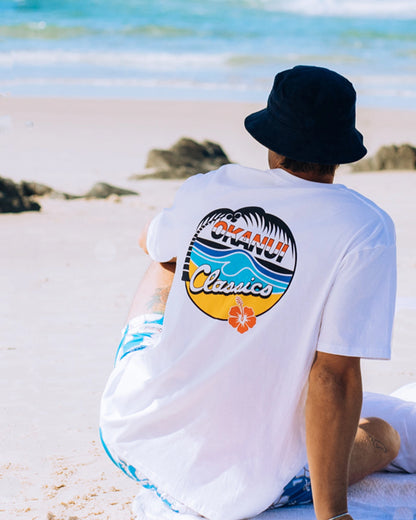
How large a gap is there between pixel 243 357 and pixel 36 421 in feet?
4.52

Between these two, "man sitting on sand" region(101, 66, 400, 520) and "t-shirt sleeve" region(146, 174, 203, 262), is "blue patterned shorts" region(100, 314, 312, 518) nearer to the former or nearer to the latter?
"man sitting on sand" region(101, 66, 400, 520)

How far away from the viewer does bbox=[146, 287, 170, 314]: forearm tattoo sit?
233 cm

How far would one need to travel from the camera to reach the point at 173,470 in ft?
6.42

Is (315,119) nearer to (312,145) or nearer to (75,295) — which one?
(312,145)

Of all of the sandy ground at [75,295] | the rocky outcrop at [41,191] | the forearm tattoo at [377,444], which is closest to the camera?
the forearm tattoo at [377,444]

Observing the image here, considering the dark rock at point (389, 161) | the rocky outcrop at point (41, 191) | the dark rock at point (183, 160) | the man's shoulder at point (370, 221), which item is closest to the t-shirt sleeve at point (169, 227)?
the man's shoulder at point (370, 221)

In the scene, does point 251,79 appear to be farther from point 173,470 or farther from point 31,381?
point 173,470

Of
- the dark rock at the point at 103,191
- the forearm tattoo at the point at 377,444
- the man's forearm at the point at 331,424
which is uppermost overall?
the man's forearm at the point at 331,424

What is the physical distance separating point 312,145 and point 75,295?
3.10 m

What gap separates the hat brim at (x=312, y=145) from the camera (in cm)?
180

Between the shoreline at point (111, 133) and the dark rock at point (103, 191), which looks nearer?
the dark rock at point (103, 191)

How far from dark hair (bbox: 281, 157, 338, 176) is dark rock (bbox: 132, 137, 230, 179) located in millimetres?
6951

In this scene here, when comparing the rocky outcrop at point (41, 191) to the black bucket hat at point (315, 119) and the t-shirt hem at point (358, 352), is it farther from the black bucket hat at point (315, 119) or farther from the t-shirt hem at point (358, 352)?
the t-shirt hem at point (358, 352)

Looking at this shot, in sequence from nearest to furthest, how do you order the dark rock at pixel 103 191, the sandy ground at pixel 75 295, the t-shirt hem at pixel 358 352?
the t-shirt hem at pixel 358 352, the sandy ground at pixel 75 295, the dark rock at pixel 103 191
